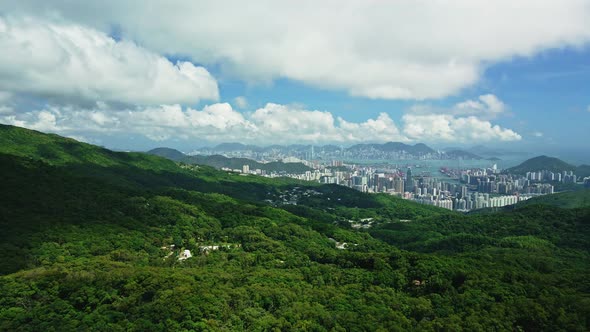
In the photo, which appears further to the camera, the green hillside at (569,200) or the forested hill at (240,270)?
the green hillside at (569,200)

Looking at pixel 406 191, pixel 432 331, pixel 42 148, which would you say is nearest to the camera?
pixel 432 331

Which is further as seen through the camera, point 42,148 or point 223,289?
point 42,148

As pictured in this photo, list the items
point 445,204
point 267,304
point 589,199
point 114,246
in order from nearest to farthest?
1. point 267,304
2. point 114,246
3. point 589,199
4. point 445,204

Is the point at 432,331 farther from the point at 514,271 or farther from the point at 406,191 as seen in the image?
the point at 406,191

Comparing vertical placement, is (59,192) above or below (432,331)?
above

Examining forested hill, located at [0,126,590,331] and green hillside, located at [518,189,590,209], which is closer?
forested hill, located at [0,126,590,331]

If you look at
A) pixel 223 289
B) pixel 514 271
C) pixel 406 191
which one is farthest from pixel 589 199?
pixel 223 289

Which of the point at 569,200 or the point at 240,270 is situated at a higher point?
the point at 569,200

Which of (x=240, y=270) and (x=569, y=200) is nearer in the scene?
(x=240, y=270)
